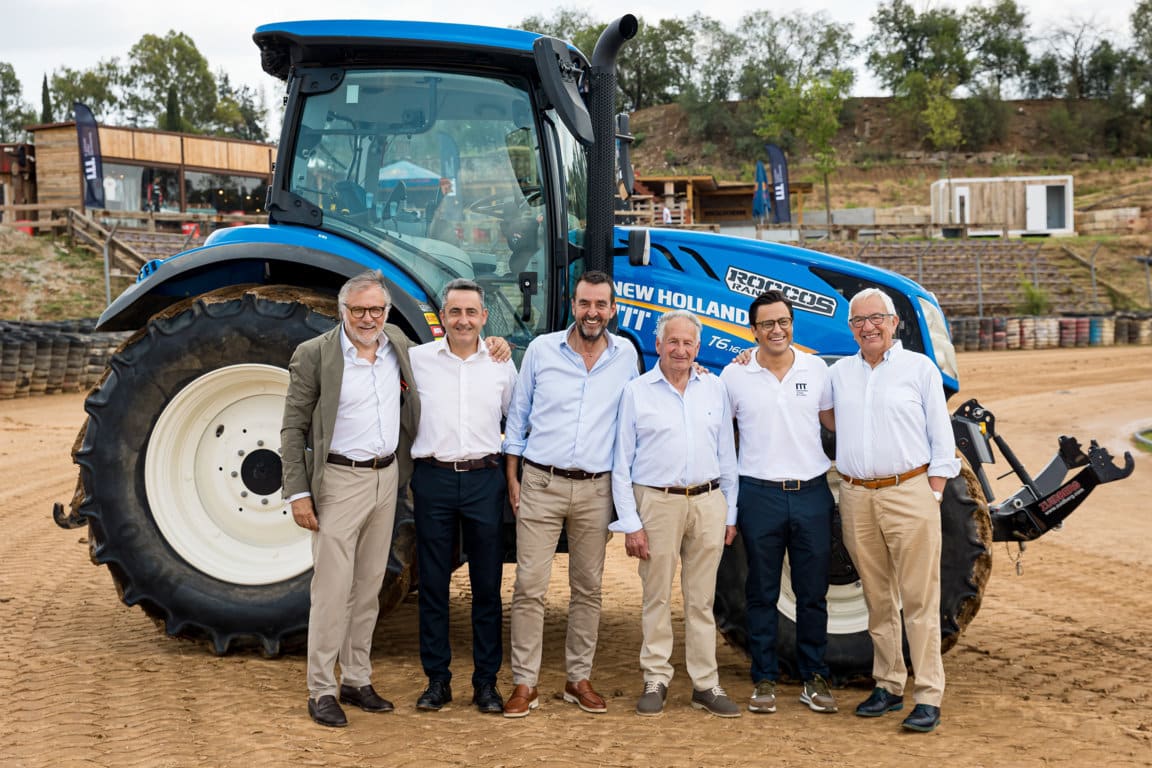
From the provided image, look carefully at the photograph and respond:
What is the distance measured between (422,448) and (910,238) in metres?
38.7

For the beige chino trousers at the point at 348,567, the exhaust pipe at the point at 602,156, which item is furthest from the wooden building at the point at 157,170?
the beige chino trousers at the point at 348,567

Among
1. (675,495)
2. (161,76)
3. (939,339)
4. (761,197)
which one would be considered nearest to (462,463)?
(675,495)

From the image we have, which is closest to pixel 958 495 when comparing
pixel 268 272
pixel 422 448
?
pixel 422 448

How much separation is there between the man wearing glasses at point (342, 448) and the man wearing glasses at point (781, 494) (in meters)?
1.46

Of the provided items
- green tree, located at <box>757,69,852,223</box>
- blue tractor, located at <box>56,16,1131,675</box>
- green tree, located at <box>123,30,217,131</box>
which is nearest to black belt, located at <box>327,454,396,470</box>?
blue tractor, located at <box>56,16,1131,675</box>

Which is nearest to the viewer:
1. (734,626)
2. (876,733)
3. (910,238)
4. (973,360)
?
(876,733)

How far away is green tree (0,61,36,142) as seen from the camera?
262ft

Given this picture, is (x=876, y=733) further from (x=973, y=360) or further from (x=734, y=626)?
(x=973, y=360)

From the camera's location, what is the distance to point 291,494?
4715 mm

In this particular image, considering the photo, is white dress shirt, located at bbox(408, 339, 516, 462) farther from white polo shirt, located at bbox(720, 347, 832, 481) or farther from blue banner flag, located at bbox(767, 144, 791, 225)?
blue banner flag, located at bbox(767, 144, 791, 225)

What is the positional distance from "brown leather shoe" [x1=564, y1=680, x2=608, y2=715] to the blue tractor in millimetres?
826

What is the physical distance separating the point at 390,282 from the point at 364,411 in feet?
3.20

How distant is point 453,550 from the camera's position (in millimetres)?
5000

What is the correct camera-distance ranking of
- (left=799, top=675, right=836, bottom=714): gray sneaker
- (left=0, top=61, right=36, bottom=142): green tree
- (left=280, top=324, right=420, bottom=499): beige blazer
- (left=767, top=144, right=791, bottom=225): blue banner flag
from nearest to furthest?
(left=280, top=324, right=420, bottom=499): beige blazer → (left=799, top=675, right=836, bottom=714): gray sneaker → (left=767, top=144, right=791, bottom=225): blue banner flag → (left=0, top=61, right=36, bottom=142): green tree
